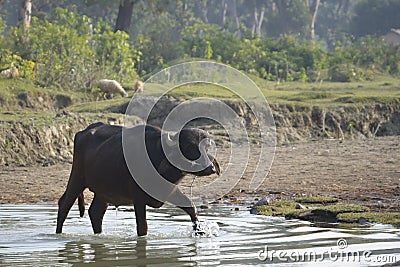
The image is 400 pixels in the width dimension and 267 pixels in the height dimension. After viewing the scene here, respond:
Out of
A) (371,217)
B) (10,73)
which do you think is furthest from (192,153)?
(10,73)

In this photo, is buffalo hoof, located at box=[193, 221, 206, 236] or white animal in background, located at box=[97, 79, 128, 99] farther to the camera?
white animal in background, located at box=[97, 79, 128, 99]

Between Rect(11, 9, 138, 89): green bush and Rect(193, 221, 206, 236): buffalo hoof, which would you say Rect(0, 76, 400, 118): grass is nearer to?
Rect(11, 9, 138, 89): green bush

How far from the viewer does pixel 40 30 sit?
Result: 78.2 ft

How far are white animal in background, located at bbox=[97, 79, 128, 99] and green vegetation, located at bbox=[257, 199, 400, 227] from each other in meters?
11.4

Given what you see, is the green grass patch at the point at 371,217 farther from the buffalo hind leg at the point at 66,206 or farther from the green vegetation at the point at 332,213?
the buffalo hind leg at the point at 66,206

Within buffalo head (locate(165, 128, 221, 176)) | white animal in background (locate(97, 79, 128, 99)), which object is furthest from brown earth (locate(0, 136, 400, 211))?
white animal in background (locate(97, 79, 128, 99))

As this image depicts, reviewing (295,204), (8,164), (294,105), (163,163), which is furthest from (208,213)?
(294,105)

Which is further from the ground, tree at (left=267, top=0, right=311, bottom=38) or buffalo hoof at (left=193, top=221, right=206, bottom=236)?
tree at (left=267, top=0, right=311, bottom=38)

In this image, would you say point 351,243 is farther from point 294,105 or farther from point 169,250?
point 294,105

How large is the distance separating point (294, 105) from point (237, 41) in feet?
36.0

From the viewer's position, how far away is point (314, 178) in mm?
13664

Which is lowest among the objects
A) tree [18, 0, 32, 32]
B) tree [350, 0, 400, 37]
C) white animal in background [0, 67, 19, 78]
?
white animal in background [0, 67, 19, 78]

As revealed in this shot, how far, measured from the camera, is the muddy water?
24.5 feet

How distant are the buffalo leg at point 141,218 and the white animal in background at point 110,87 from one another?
13247 millimetres
